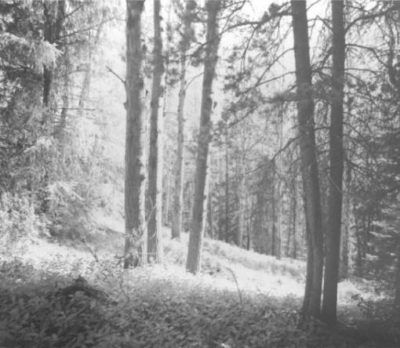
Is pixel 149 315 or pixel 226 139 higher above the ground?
pixel 226 139

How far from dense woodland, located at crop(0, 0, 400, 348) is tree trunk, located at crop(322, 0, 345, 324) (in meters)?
0.02

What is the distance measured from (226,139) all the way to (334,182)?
2.01 m

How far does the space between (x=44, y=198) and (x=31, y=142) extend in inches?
62.0

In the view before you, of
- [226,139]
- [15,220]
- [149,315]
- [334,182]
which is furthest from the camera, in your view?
[15,220]

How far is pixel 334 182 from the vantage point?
6867 millimetres

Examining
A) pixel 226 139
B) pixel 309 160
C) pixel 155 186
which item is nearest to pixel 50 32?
pixel 155 186

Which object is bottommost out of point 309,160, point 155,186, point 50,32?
point 155,186

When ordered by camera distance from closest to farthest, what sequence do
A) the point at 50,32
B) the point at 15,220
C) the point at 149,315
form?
the point at 149,315 → the point at 15,220 → the point at 50,32

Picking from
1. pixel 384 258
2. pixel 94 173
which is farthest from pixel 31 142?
pixel 384 258

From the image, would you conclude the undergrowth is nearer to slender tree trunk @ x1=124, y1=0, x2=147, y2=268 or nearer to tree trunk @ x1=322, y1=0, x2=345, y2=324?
tree trunk @ x1=322, y1=0, x2=345, y2=324

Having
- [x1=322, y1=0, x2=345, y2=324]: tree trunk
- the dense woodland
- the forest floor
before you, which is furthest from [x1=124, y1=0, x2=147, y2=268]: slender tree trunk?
[x1=322, y1=0, x2=345, y2=324]: tree trunk

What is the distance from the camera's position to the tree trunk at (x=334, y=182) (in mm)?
6926

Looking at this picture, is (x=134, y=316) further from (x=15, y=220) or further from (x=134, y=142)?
(x=15, y=220)

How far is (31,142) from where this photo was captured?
980 cm
